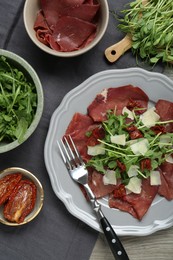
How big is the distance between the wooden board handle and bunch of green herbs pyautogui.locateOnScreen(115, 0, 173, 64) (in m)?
A: 0.02

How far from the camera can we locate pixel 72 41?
4.32 feet

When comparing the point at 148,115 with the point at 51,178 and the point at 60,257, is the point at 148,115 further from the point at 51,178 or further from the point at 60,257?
the point at 60,257

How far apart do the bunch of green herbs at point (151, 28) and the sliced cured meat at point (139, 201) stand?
16.3 inches

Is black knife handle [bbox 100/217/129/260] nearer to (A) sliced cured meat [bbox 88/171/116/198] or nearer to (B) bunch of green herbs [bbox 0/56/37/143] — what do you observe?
(A) sliced cured meat [bbox 88/171/116/198]

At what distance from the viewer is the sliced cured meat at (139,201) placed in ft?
4.46

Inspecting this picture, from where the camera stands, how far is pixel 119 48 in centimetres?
135

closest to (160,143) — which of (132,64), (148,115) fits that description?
(148,115)

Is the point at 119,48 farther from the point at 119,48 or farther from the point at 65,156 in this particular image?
the point at 65,156

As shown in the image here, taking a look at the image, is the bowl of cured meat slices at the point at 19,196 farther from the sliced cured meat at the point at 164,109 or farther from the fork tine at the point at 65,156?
the sliced cured meat at the point at 164,109

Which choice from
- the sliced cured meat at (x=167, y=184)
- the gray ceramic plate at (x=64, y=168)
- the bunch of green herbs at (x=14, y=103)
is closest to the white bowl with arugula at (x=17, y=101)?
the bunch of green herbs at (x=14, y=103)

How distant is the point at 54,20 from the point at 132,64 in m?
0.29

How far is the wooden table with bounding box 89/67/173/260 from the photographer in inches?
54.8

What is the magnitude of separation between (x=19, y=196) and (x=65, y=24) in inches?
22.1

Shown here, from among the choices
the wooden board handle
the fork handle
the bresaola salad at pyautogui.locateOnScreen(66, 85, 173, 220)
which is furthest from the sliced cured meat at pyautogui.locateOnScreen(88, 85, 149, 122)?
the fork handle
